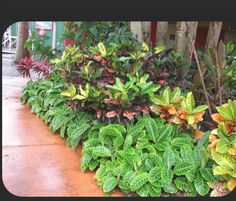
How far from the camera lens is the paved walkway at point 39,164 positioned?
2.28 metres

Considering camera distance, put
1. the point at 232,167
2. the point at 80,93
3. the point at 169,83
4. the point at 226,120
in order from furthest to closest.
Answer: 1. the point at 169,83
2. the point at 80,93
3. the point at 226,120
4. the point at 232,167

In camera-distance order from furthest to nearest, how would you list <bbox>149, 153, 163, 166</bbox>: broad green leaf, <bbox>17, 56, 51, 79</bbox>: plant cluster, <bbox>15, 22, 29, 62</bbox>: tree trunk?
<bbox>15, 22, 29, 62</bbox>: tree trunk
<bbox>17, 56, 51, 79</bbox>: plant cluster
<bbox>149, 153, 163, 166</bbox>: broad green leaf

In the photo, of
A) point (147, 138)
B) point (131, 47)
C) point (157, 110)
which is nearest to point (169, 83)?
point (131, 47)

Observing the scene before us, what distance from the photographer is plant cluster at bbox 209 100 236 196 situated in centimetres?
214

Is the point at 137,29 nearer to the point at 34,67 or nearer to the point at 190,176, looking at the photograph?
the point at 34,67

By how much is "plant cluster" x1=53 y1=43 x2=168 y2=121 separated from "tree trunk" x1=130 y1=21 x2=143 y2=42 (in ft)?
1.79

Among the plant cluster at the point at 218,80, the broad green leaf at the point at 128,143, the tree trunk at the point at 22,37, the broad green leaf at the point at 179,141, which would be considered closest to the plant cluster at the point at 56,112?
the broad green leaf at the point at 128,143

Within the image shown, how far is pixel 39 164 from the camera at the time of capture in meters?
2.61

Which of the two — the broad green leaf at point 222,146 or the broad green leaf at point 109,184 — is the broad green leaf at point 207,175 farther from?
the broad green leaf at point 109,184

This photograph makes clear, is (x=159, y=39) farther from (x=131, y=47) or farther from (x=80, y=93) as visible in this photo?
(x=80, y=93)

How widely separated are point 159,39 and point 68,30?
1.30 m

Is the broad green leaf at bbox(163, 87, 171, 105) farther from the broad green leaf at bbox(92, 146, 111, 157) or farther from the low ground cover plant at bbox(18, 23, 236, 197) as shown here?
the broad green leaf at bbox(92, 146, 111, 157)

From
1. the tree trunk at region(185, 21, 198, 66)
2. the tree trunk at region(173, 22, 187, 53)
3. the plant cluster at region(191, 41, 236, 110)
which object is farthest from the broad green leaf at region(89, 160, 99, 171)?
the tree trunk at region(173, 22, 187, 53)

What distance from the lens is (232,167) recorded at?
213 centimetres
